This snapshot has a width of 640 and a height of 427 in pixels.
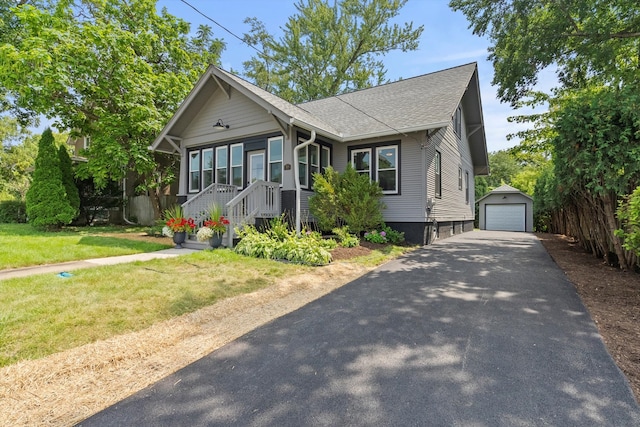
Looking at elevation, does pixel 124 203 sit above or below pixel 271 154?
below

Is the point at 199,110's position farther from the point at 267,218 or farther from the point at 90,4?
the point at 90,4

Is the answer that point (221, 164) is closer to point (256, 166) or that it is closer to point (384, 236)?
point (256, 166)

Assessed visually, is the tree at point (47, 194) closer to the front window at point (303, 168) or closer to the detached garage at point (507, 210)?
the front window at point (303, 168)

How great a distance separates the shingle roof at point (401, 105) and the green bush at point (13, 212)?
53.5ft

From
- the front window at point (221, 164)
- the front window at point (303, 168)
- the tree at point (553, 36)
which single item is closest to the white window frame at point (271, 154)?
the front window at point (303, 168)

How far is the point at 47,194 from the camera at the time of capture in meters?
11.9

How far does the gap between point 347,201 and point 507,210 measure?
15769mm

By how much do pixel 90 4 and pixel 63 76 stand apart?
6.67m

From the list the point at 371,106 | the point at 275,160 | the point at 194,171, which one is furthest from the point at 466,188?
the point at 194,171

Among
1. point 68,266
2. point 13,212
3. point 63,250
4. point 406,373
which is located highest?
point 13,212

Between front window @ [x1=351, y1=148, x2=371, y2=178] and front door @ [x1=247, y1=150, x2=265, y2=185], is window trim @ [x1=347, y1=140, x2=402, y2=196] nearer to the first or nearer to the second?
front window @ [x1=351, y1=148, x2=371, y2=178]

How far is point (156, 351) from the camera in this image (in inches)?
113

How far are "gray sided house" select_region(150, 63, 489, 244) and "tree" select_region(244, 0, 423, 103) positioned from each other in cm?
1423

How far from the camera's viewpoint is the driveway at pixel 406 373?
1990 millimetres
